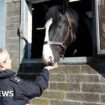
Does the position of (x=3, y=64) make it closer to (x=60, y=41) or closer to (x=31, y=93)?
(x=31, y=93)

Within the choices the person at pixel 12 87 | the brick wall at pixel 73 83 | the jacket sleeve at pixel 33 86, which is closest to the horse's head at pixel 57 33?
the brick wall at pixel 73 83

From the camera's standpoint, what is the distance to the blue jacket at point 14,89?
3.04 metres

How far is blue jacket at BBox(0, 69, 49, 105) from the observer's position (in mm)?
3043

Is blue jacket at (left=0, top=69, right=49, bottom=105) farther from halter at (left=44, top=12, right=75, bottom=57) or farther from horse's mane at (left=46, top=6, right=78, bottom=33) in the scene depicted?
horse's mane at (left=46, top=6, right=78, bottom=33)

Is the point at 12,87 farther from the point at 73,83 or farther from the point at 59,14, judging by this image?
the point at 59,14

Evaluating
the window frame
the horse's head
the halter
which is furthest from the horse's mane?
the window frame

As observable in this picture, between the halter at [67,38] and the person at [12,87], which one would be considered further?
the halter at [67,38]

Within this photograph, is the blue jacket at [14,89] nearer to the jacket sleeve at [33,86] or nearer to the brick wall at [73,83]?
the jacket sleeve at [33,86]

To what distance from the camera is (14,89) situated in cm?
306

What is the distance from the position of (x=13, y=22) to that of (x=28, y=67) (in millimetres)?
866

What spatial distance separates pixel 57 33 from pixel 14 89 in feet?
5.02

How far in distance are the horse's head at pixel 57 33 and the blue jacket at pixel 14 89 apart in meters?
0.89

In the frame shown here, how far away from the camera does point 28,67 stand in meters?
5.30

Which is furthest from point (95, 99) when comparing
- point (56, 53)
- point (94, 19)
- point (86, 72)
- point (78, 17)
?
point (78, 17)
